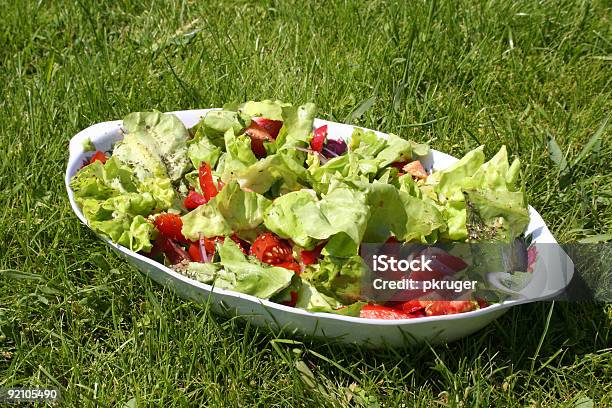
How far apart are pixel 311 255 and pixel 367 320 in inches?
9.9

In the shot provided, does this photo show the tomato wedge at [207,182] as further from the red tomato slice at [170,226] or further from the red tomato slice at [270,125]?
the red tomato slice at [270,125]

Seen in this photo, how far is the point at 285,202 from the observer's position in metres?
2.15

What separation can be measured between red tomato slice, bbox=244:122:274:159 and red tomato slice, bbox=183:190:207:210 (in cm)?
22

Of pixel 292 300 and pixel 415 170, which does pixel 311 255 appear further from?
pixel 415 170

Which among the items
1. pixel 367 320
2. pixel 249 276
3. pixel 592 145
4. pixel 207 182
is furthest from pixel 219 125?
pixel 592 145

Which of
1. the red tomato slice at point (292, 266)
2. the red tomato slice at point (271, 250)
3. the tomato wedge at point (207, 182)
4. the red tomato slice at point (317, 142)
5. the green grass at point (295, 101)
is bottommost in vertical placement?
the green grass at point (295, 101)

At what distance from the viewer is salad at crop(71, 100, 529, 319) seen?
2.07 meters

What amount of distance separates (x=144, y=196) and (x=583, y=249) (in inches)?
50.6

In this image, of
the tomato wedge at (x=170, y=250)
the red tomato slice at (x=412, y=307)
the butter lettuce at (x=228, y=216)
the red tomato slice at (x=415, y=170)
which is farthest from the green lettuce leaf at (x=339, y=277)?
the red tomato slice at (x=415, y=170)

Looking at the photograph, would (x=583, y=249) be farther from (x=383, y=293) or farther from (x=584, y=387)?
(x=383, y=293)

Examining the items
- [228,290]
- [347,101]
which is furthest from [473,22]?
[228,290]

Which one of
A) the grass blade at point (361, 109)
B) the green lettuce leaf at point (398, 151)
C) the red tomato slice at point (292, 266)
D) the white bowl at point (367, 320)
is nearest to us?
the white bowl at point (367, 320)

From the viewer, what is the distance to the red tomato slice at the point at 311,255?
2.13 metres

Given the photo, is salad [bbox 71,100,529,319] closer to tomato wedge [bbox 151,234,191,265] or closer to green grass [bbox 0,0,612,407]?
tomato wedge [bbox 151,234,191,265]
